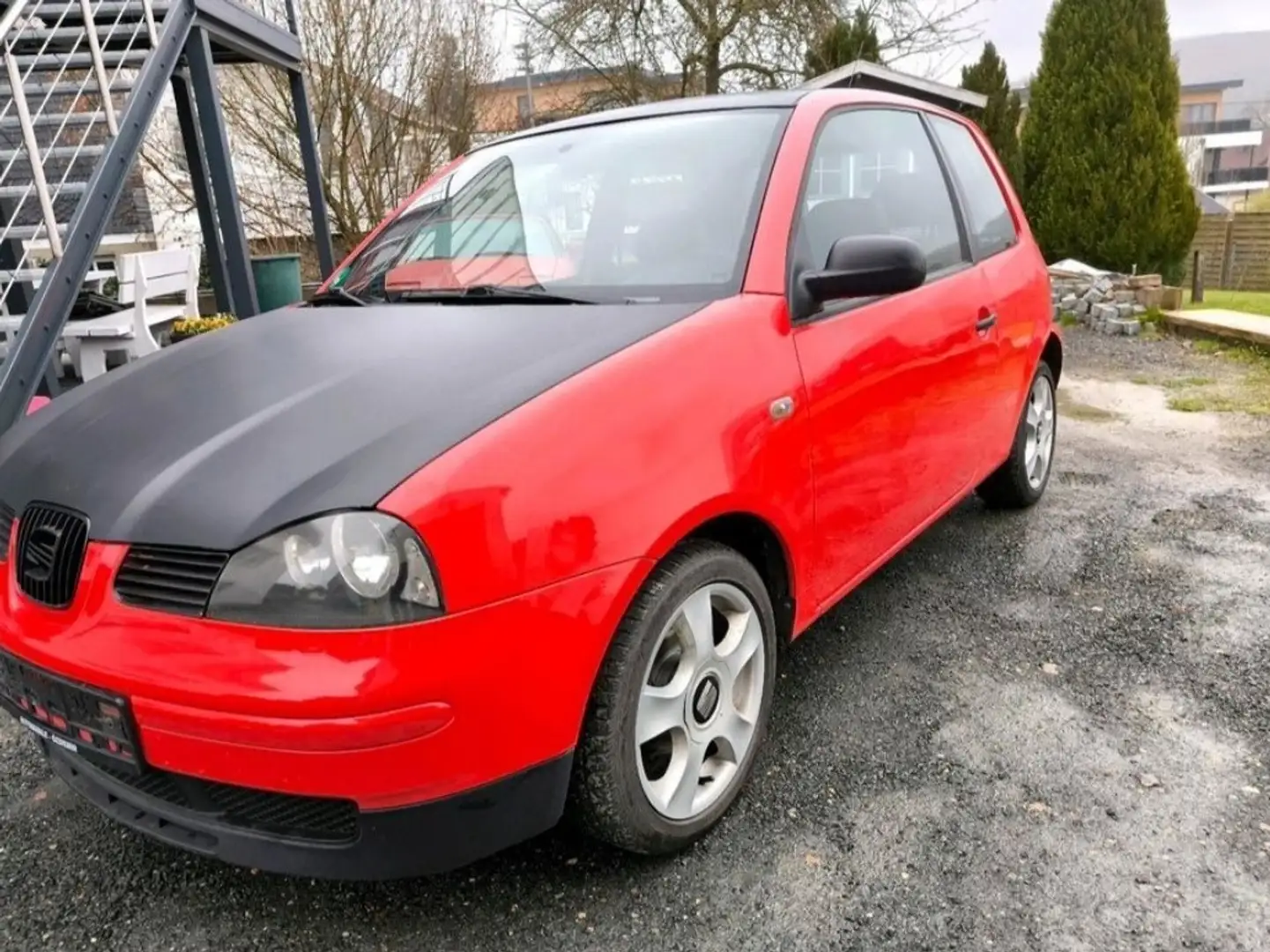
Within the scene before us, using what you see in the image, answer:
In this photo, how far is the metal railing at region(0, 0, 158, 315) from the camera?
416 cm

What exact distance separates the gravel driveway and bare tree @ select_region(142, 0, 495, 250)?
10312mm

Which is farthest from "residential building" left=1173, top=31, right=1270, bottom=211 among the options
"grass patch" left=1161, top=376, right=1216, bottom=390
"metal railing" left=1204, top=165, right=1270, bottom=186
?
"grass patch" left=1161, top=376, right=1216, bottom=390

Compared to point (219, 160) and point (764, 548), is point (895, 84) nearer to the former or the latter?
point (219, 160)

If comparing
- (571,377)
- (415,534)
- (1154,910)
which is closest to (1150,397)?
(1154,910)

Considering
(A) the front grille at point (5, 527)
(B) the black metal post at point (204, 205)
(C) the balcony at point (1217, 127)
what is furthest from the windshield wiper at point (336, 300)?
(C) the balcony at point (1217, 127)

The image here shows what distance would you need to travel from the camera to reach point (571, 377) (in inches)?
72.2

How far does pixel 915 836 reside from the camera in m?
2.09

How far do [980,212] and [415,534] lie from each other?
279 cm

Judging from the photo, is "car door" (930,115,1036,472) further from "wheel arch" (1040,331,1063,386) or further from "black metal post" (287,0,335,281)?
"black metal post" (287,0,335,281)

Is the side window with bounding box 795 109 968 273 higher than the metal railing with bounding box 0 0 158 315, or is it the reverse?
the metal railing with bounding box 0 0 158 315

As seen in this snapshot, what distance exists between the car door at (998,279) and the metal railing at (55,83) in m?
3.79

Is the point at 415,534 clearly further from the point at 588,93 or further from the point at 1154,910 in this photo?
the point at 588,93

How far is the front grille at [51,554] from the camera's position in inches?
68.6

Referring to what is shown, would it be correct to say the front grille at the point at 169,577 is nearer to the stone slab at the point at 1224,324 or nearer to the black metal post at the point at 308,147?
the black metal post at the point at 308,147
